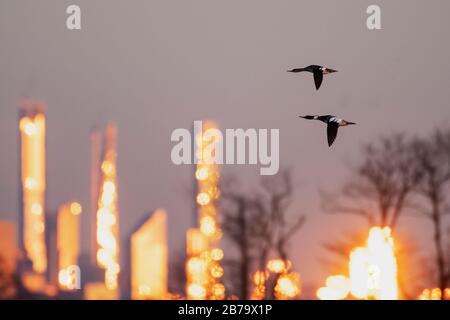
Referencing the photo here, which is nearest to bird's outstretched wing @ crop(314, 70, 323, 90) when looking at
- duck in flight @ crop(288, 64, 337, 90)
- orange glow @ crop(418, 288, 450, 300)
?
Result: duck in flight @ crop(288, 64, 337, 90)

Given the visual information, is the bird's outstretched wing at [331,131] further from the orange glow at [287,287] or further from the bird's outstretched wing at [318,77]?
the orange glow at [287,287]

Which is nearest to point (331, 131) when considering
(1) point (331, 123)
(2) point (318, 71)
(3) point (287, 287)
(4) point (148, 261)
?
(1) point (331, 123)

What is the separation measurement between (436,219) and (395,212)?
1343 millimetres

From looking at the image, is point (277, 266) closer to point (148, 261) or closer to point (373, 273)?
point (373, 273)

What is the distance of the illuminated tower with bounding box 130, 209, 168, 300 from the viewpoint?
54.7 m

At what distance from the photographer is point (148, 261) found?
73750 mm

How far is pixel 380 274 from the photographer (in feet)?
152

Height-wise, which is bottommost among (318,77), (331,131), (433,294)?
(433,294)

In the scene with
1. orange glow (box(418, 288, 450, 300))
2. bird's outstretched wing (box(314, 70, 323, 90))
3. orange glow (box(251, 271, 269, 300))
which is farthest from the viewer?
orange glow (box(418, 288, 450, 300))

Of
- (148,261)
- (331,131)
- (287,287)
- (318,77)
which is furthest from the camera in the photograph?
(148,261)

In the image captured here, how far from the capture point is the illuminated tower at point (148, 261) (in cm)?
5474

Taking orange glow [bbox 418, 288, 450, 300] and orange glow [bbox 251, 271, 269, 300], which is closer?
orange glow [bbox 251, 271, 269, 300]

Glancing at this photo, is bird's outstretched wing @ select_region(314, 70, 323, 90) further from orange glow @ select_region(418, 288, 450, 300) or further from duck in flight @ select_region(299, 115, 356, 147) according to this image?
orange glow @ select_region(418, 288, 450, 300)
